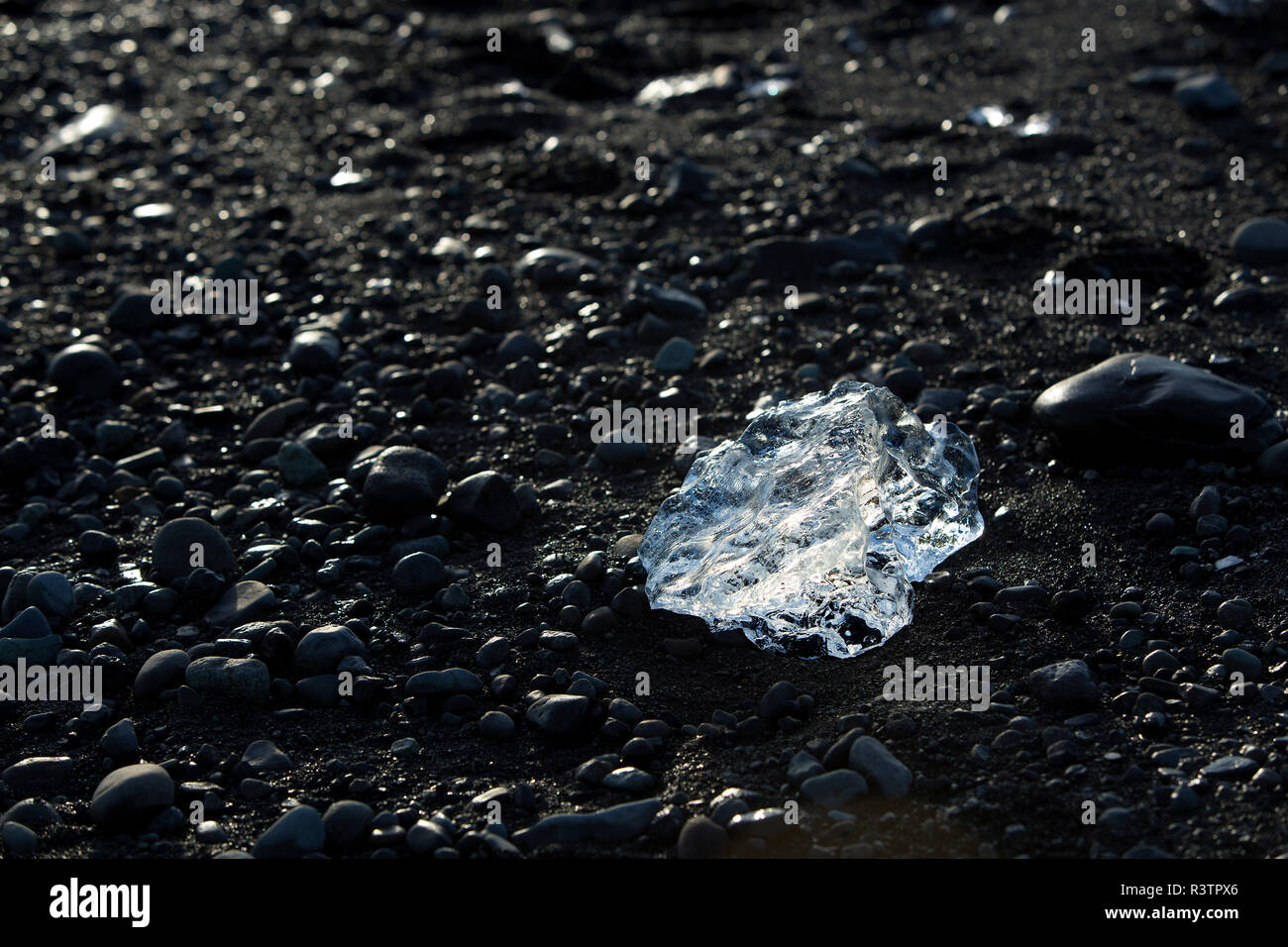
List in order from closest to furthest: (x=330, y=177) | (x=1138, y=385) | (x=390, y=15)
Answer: (x=1138, y=385) < (x=330, y=177) < (x=390, y=15)

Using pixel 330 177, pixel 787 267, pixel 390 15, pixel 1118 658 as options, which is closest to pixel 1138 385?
pixel 1118 658

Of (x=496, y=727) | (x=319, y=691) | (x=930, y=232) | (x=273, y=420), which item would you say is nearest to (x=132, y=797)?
(x=319, y=691)

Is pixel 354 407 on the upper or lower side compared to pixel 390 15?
lower

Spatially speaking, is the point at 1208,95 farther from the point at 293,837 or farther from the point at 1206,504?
the point at 293,837

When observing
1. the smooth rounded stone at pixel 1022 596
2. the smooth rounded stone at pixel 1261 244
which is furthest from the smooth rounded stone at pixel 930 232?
the smooth rounded stone at pixel 1022 596

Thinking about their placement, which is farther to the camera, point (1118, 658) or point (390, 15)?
point (390, 15)

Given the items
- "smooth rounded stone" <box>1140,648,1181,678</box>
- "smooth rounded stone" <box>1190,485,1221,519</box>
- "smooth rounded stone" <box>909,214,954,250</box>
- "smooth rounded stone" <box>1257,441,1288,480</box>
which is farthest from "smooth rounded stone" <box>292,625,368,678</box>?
"smooth rounded stone" <box>909,214,954,250</box>

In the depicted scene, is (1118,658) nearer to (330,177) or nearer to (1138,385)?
(1138,385)

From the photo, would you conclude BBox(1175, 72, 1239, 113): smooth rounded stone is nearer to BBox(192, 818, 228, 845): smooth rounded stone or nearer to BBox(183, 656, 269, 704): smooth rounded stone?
BBox(183, 656, 269, 704): smooth rounded stone
